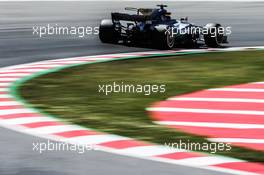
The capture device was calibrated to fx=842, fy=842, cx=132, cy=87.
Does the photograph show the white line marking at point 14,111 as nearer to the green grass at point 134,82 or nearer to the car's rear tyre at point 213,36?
the green grass at point 134,82

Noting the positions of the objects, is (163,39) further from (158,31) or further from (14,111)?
(14,111)

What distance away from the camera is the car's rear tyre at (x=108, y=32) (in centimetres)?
2119

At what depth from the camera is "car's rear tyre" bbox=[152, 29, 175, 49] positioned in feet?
65.3

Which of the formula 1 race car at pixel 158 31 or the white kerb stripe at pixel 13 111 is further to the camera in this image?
the formula 1 race car at pixel 158 31

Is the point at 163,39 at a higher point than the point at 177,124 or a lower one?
lower

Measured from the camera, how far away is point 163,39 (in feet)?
65.7

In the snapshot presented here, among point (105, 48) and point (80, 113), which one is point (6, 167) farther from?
point (105, 48)

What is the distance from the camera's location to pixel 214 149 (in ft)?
30.1

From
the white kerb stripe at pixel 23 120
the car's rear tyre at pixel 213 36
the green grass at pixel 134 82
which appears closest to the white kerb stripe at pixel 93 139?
the green grass at pixel 134 82

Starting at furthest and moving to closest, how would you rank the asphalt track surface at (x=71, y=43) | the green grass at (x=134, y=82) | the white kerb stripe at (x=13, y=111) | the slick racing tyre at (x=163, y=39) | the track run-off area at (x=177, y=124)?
Result: the slick racing tyre at (x=163, y=39)
the white kerb stripe at (x=13, y=111)
the green grass at (x=134, y=82)
the track run-off area at (x=177, y=124)
the asphalt track surface at (x=71, y=43)

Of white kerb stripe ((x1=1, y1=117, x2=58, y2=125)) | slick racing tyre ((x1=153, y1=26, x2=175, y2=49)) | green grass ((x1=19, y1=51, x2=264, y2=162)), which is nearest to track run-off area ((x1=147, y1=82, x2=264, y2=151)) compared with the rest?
green grass ((x1=19, y1=51, x2=264, y2=162))

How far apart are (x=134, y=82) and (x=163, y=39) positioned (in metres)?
5.42

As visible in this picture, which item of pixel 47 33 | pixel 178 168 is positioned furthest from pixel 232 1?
pixel 178 168

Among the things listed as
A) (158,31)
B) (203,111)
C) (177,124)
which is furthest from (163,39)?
(177,124)
